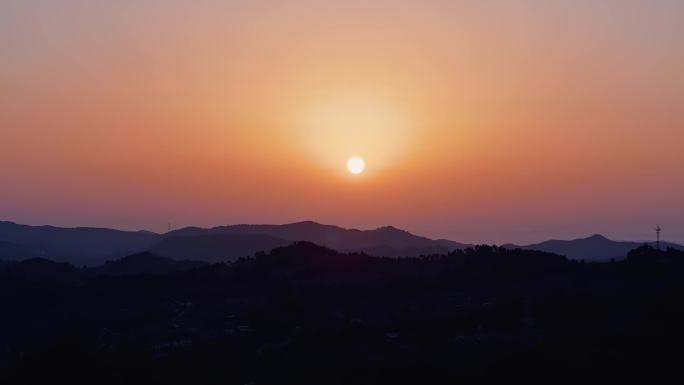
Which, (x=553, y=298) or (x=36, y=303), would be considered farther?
(x=36, y=303)

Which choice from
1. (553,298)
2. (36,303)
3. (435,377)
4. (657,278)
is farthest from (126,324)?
(657,278)

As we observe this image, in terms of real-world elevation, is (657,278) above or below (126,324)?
above

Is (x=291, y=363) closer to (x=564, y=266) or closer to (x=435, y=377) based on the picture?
(x=435, y=377)

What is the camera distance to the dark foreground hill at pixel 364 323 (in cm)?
4416

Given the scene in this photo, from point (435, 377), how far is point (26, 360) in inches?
1158

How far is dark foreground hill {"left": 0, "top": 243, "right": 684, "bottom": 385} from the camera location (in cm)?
4416

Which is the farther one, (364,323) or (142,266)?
(142,266)

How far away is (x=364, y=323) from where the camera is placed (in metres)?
55.5

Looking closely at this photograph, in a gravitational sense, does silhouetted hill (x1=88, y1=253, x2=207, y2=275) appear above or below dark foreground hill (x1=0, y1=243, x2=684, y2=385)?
above

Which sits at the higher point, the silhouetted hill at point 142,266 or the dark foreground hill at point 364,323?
the silhouetted hill at point 142,266

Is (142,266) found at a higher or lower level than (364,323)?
higher

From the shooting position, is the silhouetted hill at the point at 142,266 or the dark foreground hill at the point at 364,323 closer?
the dark foreground hill at the point at 364,323

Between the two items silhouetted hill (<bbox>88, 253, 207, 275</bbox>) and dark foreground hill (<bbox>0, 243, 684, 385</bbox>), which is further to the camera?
silhouetted hill (<bbox>88, 253, 207, 275</bbox>)

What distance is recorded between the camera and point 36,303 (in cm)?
7831
